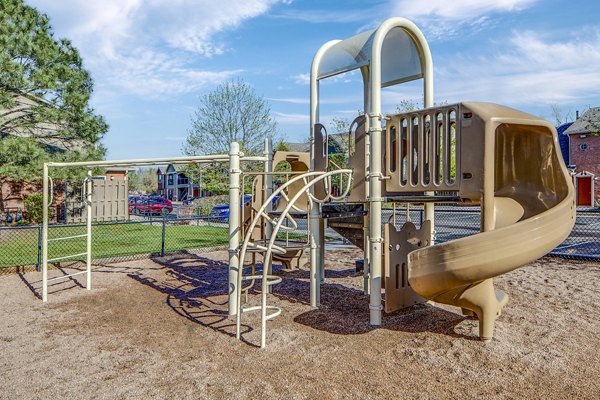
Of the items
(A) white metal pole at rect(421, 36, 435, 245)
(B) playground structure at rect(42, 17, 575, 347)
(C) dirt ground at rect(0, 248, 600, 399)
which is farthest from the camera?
(A) white metal pole at rect(421, 36, 435, 245)

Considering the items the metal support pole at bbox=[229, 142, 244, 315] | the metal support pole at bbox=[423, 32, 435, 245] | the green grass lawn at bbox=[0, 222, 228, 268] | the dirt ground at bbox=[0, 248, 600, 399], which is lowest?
the dirt ground at bbox=[0, 248, 600, 399]

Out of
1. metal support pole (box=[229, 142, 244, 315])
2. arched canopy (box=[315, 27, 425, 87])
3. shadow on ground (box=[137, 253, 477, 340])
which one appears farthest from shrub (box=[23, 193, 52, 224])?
arched canopy (box=[315, 27, 425, 87])

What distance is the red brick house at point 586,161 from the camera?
1247 inches

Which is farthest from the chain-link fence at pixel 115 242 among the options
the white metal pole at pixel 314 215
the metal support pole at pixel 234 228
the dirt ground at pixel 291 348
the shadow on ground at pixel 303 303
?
the white metal pole at pixel 314 215

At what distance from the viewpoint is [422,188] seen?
489 centimetres

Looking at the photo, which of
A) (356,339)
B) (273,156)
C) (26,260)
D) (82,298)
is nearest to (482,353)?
(356,339)

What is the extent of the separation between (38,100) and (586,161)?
33994mm

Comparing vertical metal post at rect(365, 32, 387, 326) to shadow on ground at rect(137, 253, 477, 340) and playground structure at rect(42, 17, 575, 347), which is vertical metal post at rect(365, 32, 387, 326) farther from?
shadow on ground at rect(137, 253, 477, 340)

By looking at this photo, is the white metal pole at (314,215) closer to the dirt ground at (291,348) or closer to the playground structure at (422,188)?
the playground structure at (422,188)

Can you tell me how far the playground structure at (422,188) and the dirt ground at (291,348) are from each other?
35cm

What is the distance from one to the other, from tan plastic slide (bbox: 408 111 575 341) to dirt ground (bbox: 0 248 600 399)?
54cm

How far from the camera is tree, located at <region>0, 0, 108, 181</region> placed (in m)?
14.3

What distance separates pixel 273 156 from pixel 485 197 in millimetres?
4214

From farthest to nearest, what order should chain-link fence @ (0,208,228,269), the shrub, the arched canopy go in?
the shrub
chain-link fence @ (0,208,228,269)
the arched canopy
